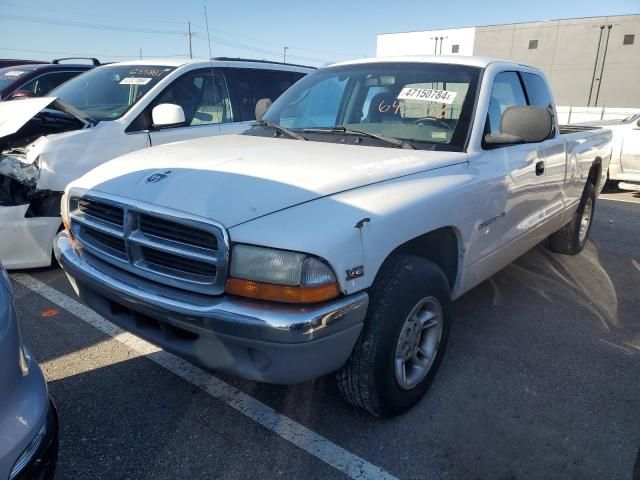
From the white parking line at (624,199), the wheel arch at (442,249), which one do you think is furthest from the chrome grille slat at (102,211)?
the white parking line at (624,199)

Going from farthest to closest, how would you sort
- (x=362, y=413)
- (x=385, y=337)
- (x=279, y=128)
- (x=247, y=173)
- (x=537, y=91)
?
1. (x=537, y=91)
2. (x=279, y=128)
3. (x=362, y=413)
4. (x=247, y=173)
5. (x=385, y=337)

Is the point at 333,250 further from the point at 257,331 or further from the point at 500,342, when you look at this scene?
the point at 500,342

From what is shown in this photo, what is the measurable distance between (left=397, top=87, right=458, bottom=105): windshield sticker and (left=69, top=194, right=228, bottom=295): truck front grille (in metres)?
1.76

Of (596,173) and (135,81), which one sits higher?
(135,81)

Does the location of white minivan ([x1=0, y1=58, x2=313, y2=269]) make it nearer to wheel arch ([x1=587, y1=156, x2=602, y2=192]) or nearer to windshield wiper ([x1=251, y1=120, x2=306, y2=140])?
windshield wiper ([x1=251, y1=120, x2=306, y2=140])

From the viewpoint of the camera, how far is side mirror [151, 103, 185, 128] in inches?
182

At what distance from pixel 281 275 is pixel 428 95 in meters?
1.78

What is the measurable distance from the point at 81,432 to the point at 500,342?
2.60 metres

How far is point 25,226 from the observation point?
165 inches

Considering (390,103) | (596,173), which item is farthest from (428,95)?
(596,173)

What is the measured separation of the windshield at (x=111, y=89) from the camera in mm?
4914

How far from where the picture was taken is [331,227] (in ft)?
6.62

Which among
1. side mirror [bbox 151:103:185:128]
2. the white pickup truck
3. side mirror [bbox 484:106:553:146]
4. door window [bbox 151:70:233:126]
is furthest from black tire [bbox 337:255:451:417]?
door window [bbox 151:70:233:126]

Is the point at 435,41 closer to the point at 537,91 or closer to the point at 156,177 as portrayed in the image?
the point at 537,91
